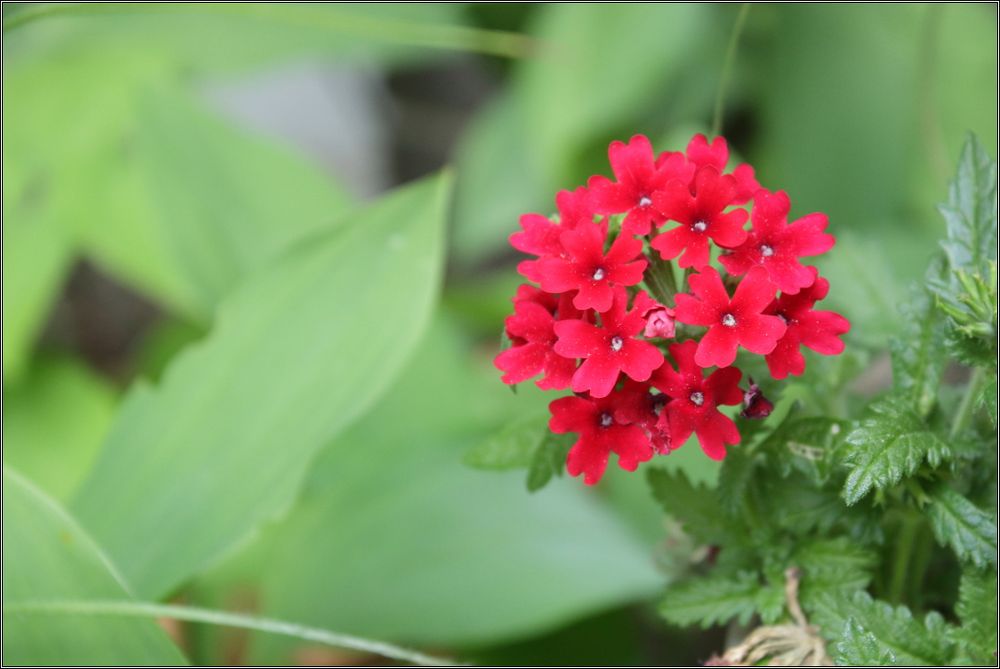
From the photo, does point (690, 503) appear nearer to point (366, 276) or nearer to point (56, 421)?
point (366, 276)

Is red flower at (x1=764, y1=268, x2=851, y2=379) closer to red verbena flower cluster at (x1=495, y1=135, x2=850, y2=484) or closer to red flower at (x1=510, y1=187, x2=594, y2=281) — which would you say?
red verbena flower cluster at (x1=495, y1=135, x2=850, y2=484)

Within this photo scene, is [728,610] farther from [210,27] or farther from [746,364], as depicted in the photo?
[210,27]

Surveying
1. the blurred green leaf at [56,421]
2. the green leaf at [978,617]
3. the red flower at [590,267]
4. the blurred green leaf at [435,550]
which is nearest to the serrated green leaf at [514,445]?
the red flower at [590,267]

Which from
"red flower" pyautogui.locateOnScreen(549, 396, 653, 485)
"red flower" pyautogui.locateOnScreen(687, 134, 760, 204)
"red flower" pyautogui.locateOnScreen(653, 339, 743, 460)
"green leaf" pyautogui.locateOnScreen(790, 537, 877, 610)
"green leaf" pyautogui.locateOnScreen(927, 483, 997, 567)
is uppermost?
"red flower" pyautogui.locateOnScreen(687, 134, 760, 204)

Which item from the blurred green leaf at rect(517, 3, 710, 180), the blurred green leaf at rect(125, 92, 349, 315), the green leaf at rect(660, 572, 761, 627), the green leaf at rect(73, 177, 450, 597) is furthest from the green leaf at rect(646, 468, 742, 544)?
the blurred green leaf at rect(517, 3, 710, 180)

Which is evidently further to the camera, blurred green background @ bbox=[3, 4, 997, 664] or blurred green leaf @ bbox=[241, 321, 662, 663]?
blurred green leaf @ bbox=[241, 321, 662, 663]

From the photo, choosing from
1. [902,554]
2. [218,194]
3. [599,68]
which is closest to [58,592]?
[902,554]
